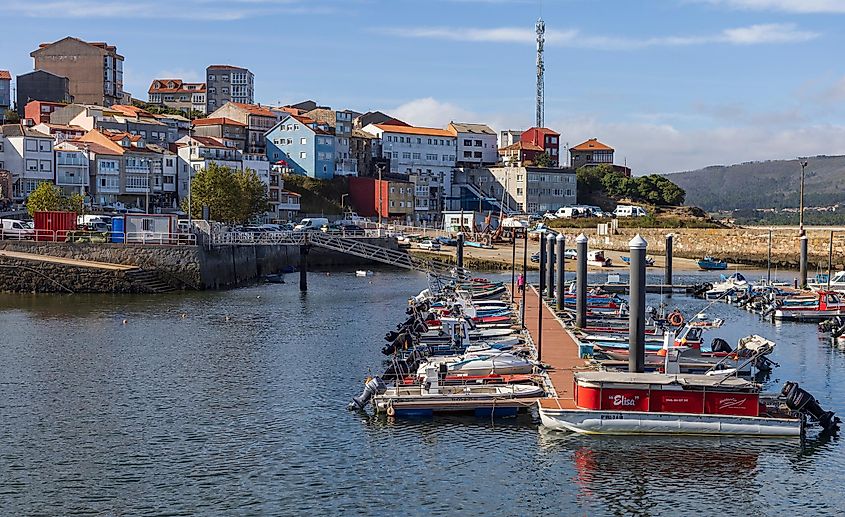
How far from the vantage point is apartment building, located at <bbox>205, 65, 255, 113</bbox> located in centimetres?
17875

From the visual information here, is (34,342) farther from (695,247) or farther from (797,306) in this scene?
(695,247)

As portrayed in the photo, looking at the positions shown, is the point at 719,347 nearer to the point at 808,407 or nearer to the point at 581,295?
the point at 581,295

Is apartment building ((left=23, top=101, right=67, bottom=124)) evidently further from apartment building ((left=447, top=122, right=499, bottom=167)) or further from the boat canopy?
the boat canopy

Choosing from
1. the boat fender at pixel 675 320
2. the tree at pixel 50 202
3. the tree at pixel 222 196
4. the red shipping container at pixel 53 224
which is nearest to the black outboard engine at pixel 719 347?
the boat fender at pixel 675 320

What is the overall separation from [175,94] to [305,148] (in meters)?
58.7

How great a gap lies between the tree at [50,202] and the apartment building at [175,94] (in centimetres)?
9310

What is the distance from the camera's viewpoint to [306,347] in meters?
46.9

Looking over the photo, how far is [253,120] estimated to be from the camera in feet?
458

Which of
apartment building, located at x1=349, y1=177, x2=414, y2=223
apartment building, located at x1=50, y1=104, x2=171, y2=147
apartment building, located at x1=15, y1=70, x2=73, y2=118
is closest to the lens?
apartment building, located at x1=50, y1=104, x2=171, y2=147

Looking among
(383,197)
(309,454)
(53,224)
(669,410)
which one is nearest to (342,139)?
(383,197)

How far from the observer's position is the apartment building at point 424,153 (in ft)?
472

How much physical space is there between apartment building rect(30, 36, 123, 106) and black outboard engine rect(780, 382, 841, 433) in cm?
13728

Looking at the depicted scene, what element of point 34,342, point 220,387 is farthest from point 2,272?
point 220,387

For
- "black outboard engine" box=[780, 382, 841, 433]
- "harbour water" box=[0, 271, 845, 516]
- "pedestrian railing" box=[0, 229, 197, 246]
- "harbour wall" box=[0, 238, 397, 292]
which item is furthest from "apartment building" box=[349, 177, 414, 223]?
"black outboard engine" box=[780, 382, 841, 433]
